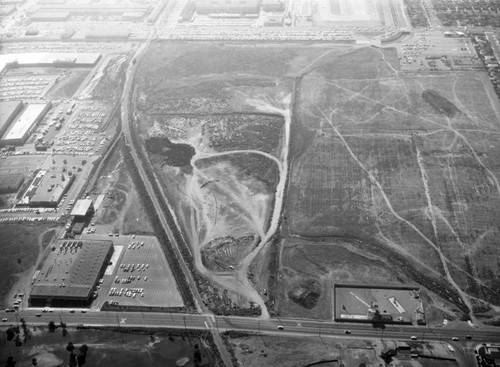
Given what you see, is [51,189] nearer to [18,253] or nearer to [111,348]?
[18,253]

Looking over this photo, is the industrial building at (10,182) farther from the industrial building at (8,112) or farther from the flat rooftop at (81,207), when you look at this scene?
the industrial building at (8,112)

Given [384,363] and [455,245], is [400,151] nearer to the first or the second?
[455,245]

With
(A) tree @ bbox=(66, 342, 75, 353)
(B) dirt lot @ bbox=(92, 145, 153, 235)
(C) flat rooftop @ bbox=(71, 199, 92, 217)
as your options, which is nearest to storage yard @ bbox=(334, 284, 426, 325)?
(B) dirt lot @ bbox=(92, 145, 153, 235)

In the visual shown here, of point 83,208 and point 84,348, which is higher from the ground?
point 84,348

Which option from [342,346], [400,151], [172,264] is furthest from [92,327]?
[400,151]

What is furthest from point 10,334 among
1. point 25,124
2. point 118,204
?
point 25,124

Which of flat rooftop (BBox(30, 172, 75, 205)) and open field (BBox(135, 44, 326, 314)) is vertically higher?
flat rooftop (BBox(30, 172, 75, 205))

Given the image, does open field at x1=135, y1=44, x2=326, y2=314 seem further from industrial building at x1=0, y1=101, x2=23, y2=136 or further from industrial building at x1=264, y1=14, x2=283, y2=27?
industrial building at x1=0, y1=101, x2=23, y2=136
